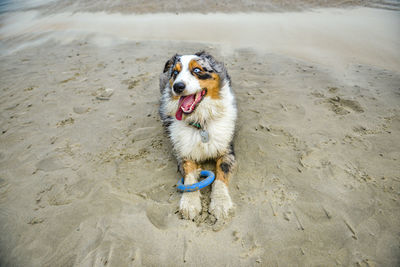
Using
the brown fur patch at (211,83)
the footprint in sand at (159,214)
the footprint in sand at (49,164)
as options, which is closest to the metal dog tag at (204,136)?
the brown fur patch at (211,83)

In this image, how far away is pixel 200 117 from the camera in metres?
2.84

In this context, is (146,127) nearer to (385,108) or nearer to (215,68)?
(215,68)

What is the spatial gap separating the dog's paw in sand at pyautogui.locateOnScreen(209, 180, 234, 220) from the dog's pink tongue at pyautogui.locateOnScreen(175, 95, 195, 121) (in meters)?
1.04

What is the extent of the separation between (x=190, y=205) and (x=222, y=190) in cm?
42

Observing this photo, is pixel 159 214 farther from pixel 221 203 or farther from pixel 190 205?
pixel 221 203

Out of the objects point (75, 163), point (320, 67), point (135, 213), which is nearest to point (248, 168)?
point (135, 213)

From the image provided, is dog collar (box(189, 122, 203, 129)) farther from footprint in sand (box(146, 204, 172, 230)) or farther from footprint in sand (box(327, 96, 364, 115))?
footprint in sand (box(327, 96, 364, 115))

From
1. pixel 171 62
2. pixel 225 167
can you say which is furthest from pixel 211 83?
pixel 225 167

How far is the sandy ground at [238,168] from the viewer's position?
1.97 meters

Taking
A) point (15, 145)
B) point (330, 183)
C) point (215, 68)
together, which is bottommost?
point (15, 145)

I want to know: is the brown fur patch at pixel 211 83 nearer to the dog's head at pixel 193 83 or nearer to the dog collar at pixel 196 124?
the dog's head at pixel 193 83

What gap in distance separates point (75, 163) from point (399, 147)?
4.65m

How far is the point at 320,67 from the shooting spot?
5047mm

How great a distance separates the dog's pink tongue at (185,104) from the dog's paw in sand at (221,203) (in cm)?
104
